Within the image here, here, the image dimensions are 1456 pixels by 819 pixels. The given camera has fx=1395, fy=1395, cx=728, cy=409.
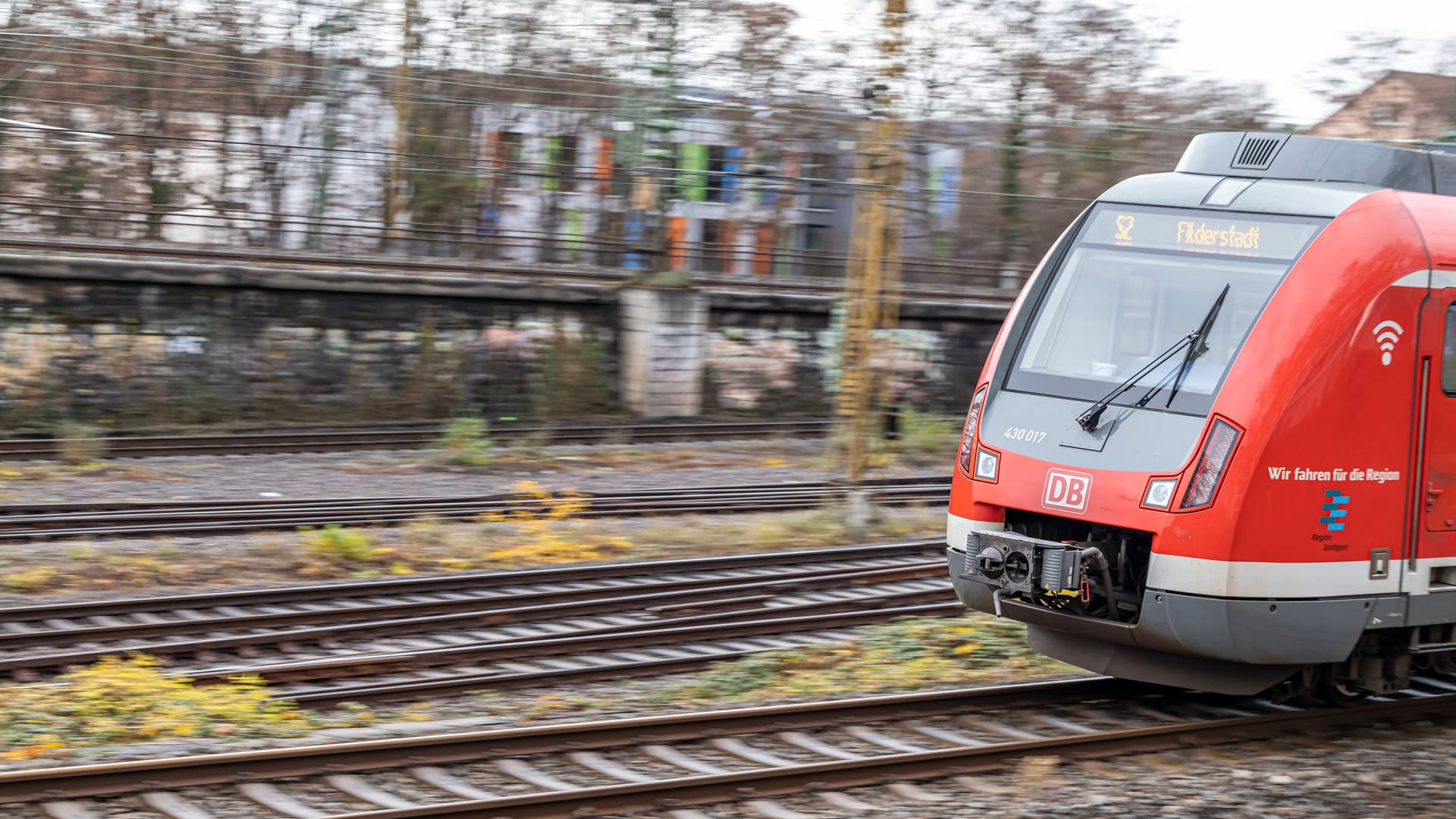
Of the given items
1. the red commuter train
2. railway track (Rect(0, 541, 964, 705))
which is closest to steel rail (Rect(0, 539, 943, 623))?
railway track (Rect(0, 541, 964, 705))

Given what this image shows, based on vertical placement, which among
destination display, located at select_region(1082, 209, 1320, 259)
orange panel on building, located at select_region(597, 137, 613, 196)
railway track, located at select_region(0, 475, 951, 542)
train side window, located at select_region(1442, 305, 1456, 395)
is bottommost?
railway track, located at select_region(0, 475, 951, 542)

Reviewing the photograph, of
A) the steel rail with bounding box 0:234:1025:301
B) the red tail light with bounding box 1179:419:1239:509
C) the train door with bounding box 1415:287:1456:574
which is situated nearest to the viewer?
the red tail light with bounding box 1179:419:1239:509

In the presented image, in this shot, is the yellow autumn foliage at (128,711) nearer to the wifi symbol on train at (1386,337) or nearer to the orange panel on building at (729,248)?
the wifi symbol on train at (1386,337)

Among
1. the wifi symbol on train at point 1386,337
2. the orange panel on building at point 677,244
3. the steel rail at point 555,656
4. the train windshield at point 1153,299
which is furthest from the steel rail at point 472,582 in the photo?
the orange panel on building at point 677,244

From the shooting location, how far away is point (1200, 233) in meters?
7.16

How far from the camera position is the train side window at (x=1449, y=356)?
700 cm

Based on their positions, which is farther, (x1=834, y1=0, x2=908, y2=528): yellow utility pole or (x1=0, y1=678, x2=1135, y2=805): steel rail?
(x1=834, y1=0, x2=908, y2=528): yellow utility pole

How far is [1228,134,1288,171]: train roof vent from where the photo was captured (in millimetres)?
7535

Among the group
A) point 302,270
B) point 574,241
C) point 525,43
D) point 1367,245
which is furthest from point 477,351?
point 1367,245

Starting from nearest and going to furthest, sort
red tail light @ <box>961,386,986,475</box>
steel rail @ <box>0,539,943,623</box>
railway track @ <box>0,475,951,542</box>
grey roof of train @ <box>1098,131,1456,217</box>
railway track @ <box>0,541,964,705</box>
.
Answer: grey roof of train @ <box>1098,131,1456,217</box>, red tail light @ <box>961,386,986,475</box>, railway track @ <box>0,541,964,705</box>, steel rail @ <box>0,539,943,623</box>, railway track @ <box>0,475,951,542</box>

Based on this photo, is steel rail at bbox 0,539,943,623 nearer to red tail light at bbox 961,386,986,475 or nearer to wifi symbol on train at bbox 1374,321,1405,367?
red tail light at bbox 961,386,986,475

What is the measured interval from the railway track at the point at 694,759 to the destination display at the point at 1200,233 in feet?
7.89

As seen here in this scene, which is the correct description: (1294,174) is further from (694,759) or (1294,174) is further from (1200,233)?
(694,759)

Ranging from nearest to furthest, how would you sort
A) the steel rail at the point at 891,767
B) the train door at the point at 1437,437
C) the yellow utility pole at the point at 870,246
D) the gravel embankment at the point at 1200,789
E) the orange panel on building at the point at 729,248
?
the steel rail at the point at 891,767, the gravel embankment at the point at 1200,789, the train door at the point at 1437,437, the yellow utility pole at the point at 870,246, the orange panel on building at the point at 729,248
